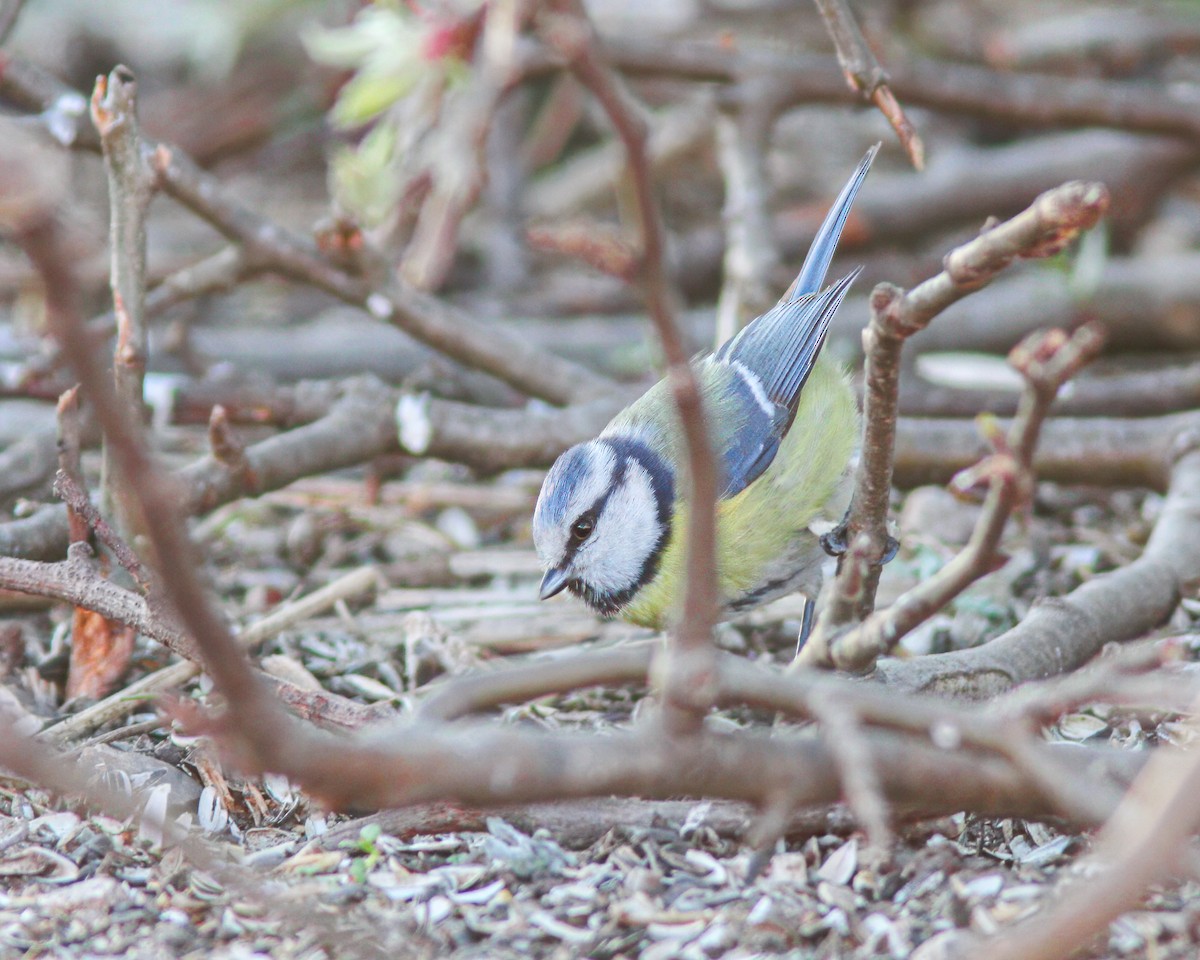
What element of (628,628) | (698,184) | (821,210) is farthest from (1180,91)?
(628,628)

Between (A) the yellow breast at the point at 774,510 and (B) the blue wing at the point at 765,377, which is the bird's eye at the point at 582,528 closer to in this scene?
(A) the yellow breast at the point at 774,510

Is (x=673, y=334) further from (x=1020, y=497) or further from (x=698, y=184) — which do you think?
(x=698, y=184)

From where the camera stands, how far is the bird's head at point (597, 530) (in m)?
2.42

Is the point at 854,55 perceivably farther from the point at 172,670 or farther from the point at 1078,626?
the point at 172,670

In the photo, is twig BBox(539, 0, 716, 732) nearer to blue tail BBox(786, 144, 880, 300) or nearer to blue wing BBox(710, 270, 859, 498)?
blue wing BBox(710, 270, 859, 498)

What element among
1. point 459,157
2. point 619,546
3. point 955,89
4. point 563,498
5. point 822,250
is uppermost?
point 955,89

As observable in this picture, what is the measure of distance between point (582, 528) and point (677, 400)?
54.9 inches

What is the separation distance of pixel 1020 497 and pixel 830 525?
1382 millimetres

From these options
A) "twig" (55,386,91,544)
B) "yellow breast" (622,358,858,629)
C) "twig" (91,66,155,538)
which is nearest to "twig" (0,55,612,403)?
"twig" (91,66,155,538)

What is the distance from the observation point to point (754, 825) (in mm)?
1763

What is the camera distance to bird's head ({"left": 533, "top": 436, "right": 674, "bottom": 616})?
242 centimetres

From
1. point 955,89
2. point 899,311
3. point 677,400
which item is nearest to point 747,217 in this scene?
point 955,89

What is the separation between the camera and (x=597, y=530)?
245 centimetres

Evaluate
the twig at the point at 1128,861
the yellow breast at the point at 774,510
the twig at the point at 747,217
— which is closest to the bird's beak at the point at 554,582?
the yellow breast at the point at 774,510
